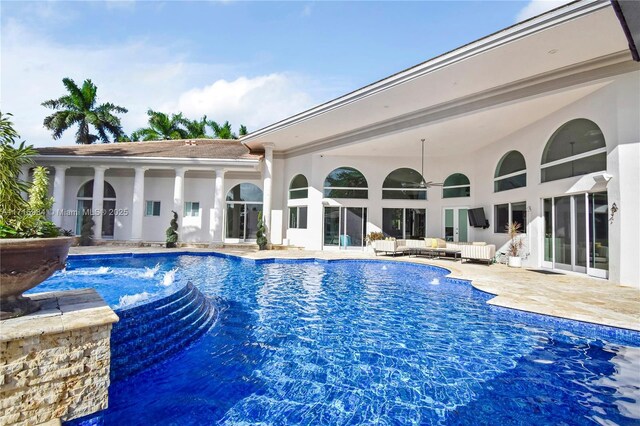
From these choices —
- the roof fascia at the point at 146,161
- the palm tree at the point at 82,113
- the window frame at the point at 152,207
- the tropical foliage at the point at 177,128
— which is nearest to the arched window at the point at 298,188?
the roof fascia at the point at 146,161

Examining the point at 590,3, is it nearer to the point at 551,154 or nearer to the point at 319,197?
the point at 551,154

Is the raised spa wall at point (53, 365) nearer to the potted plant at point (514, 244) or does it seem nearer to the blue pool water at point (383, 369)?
the blue pool water at point (383, 369)

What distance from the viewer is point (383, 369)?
376cm

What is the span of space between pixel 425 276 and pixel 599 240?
4.69 m

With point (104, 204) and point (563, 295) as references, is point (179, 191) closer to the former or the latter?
point (104, 204)

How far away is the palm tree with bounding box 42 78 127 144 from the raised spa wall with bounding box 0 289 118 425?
2794 centimetres

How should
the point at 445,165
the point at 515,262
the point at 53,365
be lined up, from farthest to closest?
the point at 445,165, the point at 515,262, the point at 53,365

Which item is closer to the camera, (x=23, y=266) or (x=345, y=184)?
(x=23, y=266)

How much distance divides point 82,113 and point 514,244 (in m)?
30.5

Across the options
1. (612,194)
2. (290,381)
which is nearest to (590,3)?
(612,194)

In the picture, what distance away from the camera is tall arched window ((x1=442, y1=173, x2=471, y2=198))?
14883 millimetres

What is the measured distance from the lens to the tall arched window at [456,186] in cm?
1488

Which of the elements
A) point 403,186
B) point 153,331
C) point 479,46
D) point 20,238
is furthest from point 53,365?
point 403,186

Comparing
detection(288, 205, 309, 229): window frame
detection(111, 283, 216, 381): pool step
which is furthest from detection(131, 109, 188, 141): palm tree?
detection(111, 283, 216, 381): pool step
